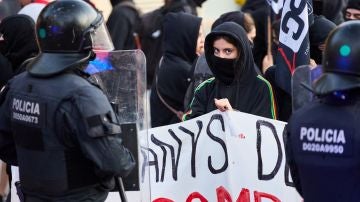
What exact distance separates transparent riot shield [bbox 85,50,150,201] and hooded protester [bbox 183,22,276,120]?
642 mm

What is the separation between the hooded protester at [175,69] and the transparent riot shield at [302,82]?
2.90 metres

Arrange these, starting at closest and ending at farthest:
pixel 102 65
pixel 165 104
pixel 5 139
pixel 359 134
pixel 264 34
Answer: pixel 359 134 < pixel 5 139 < pixel 102 65 < pixel 165 104 < pixel 264 34

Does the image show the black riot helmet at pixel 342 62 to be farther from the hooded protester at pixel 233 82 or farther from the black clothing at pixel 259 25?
the black clothing at pixel 259 25

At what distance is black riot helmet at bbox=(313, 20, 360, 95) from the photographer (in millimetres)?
4699

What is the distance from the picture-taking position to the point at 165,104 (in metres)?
8.66

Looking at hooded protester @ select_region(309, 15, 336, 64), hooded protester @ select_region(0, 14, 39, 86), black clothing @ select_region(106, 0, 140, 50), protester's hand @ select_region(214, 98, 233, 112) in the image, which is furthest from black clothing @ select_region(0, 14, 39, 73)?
black clothing @ select_region(106, 0, 140, 50)

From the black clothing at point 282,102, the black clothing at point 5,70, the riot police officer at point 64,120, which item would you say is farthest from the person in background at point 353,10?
the riot police officer at point 64,120

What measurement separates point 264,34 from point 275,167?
4.57 metres

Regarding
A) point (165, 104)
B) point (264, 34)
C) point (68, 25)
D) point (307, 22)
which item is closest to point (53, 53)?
point (68, 25)

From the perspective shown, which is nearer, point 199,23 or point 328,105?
point 328,105

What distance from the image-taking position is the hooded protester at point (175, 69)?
8570mm

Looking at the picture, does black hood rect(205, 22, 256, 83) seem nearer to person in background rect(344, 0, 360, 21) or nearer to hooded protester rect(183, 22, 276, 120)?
hooded protester rect(183, 22, 276, 120)

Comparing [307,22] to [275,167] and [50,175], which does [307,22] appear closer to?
[275,167]

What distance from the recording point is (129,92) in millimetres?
6070
